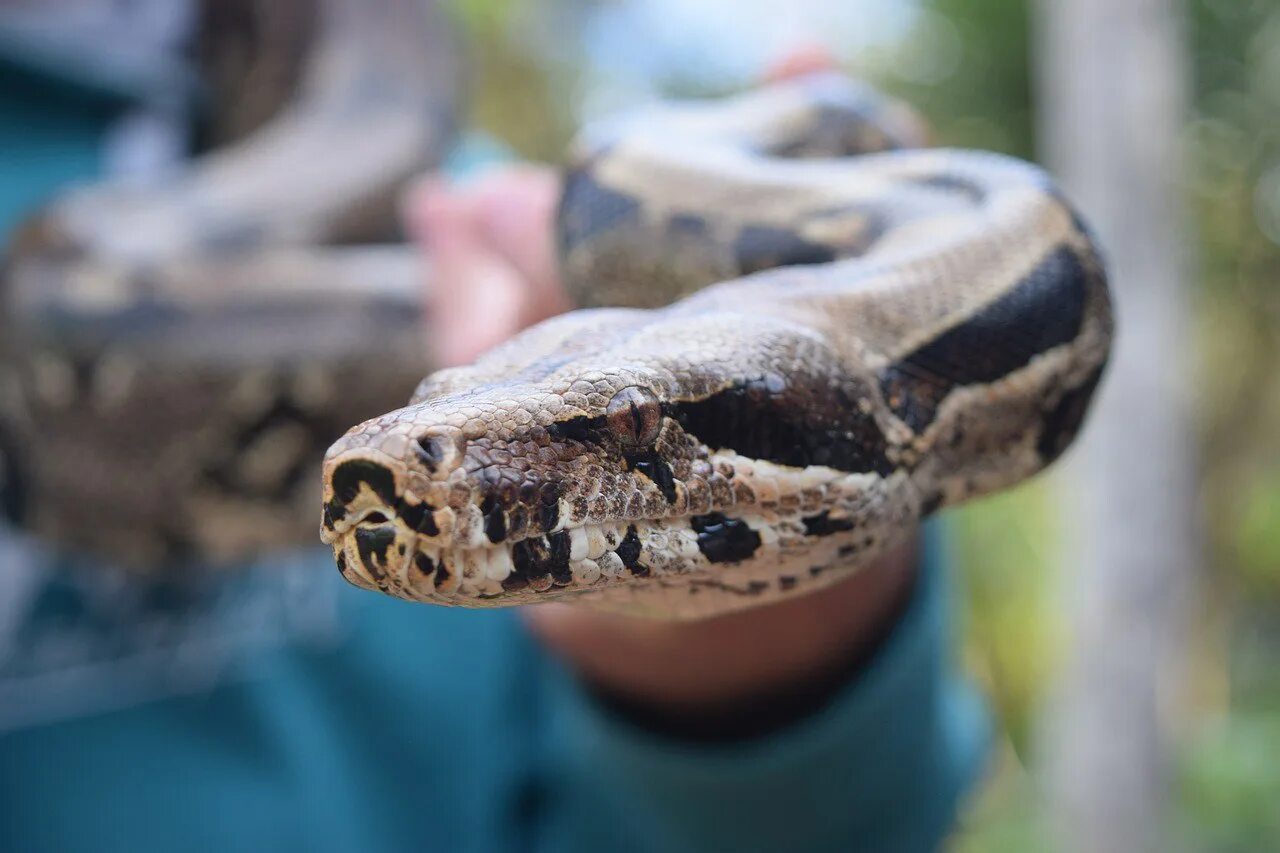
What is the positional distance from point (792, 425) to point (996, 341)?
36cm

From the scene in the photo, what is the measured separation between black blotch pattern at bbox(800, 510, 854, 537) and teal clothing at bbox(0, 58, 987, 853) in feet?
2.64

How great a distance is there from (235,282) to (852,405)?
1.77 meters

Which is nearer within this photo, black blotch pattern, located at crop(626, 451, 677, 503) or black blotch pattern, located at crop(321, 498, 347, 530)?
black blotch pattern, located at crop(321, 498, 347, 530)

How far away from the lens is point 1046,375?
140cm

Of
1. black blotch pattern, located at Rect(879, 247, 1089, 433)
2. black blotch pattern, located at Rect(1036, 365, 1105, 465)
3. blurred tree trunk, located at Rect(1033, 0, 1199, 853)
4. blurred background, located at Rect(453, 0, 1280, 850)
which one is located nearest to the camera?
black blotch pattern, located at Rect(879, 247, 1089, 433)

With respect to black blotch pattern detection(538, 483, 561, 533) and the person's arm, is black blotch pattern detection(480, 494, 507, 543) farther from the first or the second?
the person's arm

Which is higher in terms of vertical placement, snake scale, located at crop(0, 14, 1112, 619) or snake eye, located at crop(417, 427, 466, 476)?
snake eye, located at crop(417, 427, 466, 476)

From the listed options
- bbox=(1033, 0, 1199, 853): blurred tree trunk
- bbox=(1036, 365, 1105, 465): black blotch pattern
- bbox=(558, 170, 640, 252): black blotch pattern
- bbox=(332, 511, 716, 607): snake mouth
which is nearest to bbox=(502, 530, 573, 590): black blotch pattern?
bbox=(332, 511, 716, 607): snake mouth

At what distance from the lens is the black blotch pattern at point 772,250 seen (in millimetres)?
1612

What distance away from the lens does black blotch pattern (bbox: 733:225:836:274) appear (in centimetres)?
161


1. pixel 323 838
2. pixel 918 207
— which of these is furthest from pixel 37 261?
pixel 918 207

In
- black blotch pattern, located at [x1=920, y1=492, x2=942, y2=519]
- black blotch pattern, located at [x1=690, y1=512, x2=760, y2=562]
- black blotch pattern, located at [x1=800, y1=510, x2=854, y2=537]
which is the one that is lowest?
black blotch pattern, located at [x1=920, y1=492, x2=942, y2=519]

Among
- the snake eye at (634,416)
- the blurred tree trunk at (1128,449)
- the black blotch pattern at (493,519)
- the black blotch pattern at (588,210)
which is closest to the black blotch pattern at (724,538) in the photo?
the snake eye at (634,416)

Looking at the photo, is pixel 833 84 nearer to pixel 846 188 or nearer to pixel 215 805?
pixel 846 188
